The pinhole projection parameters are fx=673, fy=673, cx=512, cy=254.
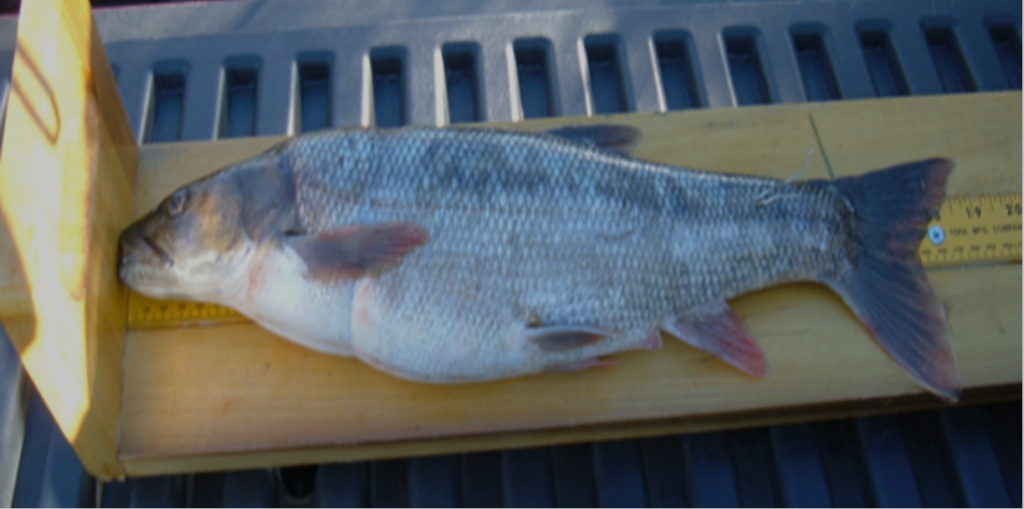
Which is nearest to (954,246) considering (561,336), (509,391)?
(561,336)

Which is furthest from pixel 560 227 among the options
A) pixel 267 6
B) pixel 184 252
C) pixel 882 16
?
pixel 882 16

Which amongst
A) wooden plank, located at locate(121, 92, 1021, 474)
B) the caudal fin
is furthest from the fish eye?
the caudal fin

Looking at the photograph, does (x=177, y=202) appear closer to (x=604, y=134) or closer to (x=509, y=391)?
Result: (x=509, y=391)

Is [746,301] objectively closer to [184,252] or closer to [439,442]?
[439,442]

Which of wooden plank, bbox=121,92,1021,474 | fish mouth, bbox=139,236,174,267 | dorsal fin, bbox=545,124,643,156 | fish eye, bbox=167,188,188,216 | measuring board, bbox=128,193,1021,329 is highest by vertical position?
dorsal fin, bbox=545,124,643,156

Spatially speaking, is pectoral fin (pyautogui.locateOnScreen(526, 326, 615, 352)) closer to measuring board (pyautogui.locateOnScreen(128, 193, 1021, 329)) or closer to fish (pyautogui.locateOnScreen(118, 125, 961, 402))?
fish (pyautogui.locateOnScreen(118, 125, 961, 402))

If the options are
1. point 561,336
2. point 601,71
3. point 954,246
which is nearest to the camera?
point 561,336
